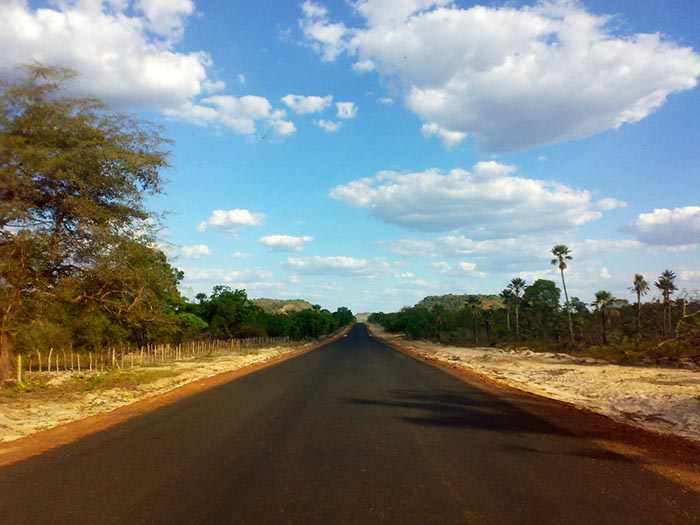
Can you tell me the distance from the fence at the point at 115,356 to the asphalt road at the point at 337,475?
456 inches

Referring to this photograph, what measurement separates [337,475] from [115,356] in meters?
30.2

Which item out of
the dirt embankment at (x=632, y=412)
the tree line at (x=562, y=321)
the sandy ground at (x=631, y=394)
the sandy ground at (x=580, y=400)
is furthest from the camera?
the tree line at (x=562, y=321)

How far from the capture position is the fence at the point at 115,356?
1067 inches

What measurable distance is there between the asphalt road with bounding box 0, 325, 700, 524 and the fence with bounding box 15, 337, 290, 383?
11.6 metres

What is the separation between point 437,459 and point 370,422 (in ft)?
11.2

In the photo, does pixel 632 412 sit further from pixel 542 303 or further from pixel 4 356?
pixel 542 303

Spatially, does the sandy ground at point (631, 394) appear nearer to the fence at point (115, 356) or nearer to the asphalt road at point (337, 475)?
the asphalt road at point (337, 475)

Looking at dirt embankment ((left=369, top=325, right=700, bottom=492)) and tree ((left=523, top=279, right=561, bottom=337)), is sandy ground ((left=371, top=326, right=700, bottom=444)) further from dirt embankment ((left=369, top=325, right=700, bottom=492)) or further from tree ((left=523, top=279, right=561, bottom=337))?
tree ((left=523, top=279, right=561, bottom=337))

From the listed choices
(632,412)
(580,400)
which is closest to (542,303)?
(580,400)

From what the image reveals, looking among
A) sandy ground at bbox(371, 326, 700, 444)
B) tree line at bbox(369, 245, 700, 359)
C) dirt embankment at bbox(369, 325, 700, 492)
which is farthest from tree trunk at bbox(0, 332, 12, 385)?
tree line at bbox(369, 245, 700, 359)

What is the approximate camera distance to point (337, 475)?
22.8ft

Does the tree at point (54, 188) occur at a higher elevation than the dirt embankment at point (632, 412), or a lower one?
higher

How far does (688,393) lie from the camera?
16953 mm

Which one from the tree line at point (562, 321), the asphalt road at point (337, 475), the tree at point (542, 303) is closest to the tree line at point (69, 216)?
the asphalt road at point (337, 475)
